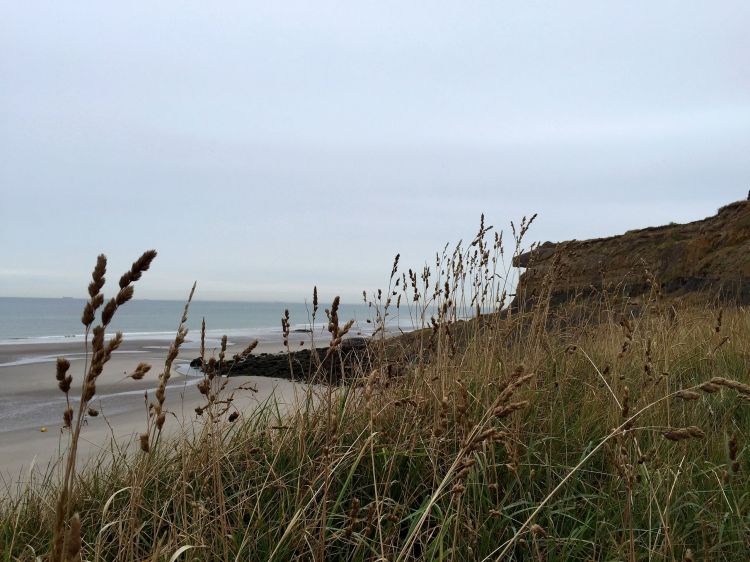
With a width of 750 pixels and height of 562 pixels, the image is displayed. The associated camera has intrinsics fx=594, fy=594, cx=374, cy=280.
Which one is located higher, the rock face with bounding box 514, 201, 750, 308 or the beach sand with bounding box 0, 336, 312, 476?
the rock face with bounding box 514, 201, 750, 308

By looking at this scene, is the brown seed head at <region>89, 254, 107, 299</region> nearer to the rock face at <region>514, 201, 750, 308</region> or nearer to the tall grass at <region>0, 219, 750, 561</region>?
the tall grass at <region>0, 219, 750, 561</region>

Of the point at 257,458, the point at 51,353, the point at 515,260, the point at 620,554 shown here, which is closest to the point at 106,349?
the point at 620,554

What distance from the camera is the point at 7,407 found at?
31.7ft

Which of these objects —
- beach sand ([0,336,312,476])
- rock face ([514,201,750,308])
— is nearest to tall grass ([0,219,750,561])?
beach sand ([0,336,312,476])

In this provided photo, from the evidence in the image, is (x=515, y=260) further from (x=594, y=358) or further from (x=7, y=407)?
(x=7, y=407)

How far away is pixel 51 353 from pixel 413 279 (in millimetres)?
18932

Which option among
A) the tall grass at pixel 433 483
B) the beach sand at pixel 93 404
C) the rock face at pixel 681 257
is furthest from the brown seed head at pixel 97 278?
the rock face at pixel 681 257

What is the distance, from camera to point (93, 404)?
29.5 feet

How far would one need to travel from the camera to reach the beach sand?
5745 mm

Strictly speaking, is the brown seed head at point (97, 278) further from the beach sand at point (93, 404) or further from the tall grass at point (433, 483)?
the beach sand at point (93, 404)

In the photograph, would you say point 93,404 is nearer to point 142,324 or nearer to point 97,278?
point 97,278

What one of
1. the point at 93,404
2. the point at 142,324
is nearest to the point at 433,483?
the point at 93,404

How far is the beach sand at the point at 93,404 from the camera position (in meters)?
5.74

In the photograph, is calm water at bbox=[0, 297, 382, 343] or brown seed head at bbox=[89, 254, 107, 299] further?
calm water at bbox=[0, 297, 382, 343]
